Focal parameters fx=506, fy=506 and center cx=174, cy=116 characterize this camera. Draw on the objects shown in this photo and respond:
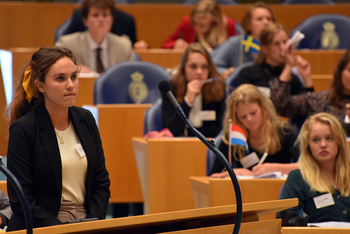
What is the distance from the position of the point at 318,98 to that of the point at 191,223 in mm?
2209

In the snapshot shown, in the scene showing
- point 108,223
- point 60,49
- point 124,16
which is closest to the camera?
point 108,223

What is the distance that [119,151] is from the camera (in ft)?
11.8

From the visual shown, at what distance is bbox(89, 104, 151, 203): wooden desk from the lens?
11.7 ft

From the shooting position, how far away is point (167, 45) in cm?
517

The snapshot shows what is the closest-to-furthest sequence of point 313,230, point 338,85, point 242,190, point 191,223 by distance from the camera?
point 191,223, point 313,230, point 242,190, point 338,85

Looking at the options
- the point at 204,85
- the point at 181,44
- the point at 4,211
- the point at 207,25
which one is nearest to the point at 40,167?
the point at 4,211

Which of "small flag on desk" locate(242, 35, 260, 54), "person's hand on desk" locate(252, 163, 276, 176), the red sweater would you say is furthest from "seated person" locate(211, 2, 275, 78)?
"person's hand on desk" locate(252, 163, 276, 176)

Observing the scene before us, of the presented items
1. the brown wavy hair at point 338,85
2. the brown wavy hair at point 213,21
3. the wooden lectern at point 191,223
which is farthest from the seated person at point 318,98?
the wooden lectern at point 191,223

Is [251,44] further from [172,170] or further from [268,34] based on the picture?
[172,170]

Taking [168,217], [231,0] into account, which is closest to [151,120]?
[168,217]

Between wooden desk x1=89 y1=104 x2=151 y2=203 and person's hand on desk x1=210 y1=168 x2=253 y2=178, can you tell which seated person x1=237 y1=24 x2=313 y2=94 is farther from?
person's hand on desk x1=210 y1=168 x2=253 y2=178

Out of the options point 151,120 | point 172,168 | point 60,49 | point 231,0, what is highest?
point 231,0

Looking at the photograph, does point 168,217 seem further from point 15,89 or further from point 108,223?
point 15,89

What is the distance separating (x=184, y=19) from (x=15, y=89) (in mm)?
3442
